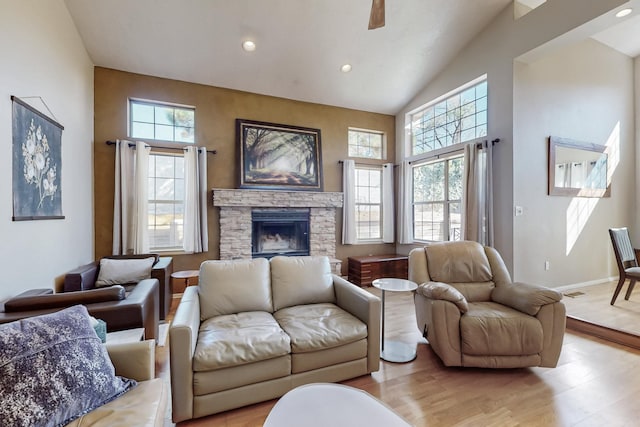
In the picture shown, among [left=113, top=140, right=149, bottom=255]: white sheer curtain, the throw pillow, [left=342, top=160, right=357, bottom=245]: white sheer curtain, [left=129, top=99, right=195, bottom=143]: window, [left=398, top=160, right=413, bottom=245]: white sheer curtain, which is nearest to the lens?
the throw pillow

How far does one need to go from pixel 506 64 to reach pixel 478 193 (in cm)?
169

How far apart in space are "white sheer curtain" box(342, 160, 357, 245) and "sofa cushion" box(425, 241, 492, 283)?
2450 mm

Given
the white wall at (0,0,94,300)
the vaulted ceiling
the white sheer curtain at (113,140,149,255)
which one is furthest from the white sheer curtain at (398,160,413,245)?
the white wall at (0,0,94,300)

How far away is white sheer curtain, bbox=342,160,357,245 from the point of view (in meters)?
5.09

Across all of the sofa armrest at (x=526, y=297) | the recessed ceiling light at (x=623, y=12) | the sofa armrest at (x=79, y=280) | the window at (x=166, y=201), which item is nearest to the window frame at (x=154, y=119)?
the window at (x=166, y=201)

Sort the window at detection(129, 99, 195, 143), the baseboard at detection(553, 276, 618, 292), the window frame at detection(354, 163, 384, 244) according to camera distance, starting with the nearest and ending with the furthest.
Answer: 1. the baseboard at detection(553, 276, 618, 292)
2. the window at detection(129, 99, 195, 143)
3. the window frame at detection(354, 163, 384, 244)

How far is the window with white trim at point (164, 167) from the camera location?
13.4 ft

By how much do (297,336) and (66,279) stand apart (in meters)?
2.45

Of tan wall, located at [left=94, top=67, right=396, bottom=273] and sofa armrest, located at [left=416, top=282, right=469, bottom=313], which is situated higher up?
tan wall, located at [left=94, top=67, right=396, bottom=273]

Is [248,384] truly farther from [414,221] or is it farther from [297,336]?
[414,221]

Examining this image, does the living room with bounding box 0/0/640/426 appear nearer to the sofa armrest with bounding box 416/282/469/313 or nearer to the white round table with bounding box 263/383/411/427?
the sofa armrest with bounding box 416/282/469/313

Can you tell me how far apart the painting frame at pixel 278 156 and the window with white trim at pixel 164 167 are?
851 mm

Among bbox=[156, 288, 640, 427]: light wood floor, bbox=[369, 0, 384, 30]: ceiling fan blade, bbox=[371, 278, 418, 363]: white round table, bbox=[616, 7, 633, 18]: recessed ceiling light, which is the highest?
bbox=[616, 7, 633, 18]: recessed ceiling light

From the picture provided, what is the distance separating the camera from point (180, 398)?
1.60 meters
